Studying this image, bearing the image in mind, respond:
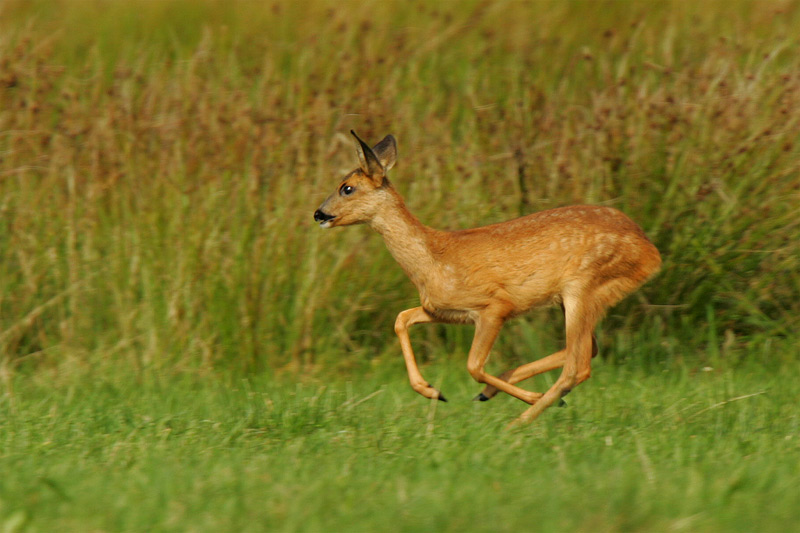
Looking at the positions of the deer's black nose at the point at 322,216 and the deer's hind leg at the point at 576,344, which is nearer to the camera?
the deer's hind leg at the point at 576,344

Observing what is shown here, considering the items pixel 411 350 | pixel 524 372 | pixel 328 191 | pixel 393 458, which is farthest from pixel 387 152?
pixel 393 458

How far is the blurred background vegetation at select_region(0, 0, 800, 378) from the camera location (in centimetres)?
761

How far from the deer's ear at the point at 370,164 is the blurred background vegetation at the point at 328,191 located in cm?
155

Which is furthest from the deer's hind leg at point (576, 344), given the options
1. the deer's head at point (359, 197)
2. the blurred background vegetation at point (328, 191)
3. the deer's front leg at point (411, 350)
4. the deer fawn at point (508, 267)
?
the blurred background vegetation at point (328, 191)

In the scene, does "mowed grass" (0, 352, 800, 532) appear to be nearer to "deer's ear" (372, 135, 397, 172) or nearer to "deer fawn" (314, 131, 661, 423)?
"deer fawn" (314, 131, 661, 423)

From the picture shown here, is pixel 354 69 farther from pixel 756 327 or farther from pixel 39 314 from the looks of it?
Answer: pixel 756 327

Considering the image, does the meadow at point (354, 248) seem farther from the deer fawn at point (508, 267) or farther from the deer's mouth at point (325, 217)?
the deer's mouth at point (325, 217)

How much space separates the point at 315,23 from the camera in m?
11.3

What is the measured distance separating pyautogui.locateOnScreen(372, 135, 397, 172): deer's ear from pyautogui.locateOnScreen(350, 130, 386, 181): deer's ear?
8 cm

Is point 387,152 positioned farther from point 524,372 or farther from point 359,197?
point 524,372

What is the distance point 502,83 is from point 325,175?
2.02 meters

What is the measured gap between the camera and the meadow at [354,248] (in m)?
5.53

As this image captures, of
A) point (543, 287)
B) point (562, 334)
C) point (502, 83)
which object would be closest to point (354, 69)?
point (502, 83)

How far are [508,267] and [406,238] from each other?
2.08ft
